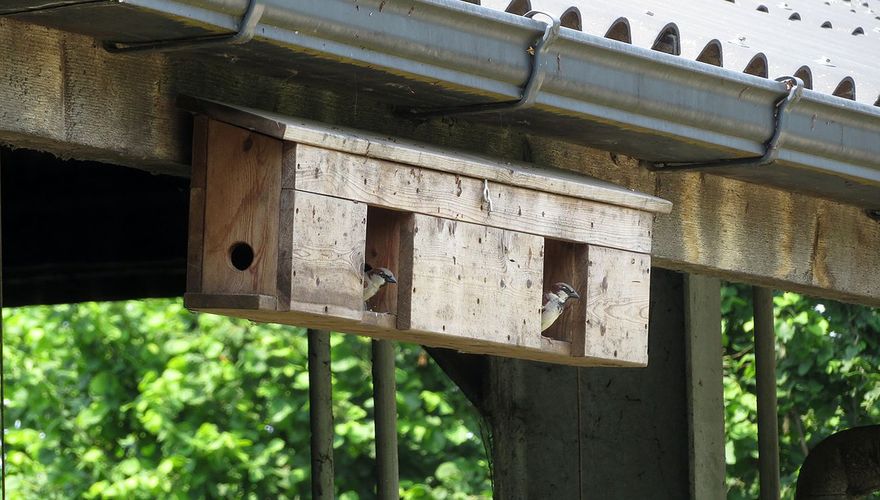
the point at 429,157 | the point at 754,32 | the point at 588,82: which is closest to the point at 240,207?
the point at 429,157

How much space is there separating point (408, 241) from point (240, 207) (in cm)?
33

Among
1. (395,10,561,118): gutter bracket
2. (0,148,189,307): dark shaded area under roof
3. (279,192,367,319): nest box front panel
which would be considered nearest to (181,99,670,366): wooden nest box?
(279,192,367,319): nest box front panel

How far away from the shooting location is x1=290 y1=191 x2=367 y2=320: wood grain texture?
2.96 metres

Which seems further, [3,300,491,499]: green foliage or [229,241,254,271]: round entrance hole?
[3,300,491,499]: green foliage

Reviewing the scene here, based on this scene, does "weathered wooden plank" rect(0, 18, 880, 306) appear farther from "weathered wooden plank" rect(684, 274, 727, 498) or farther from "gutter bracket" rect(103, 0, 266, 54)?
"weathered wooden plank" rect(684, 274, 727, 498)

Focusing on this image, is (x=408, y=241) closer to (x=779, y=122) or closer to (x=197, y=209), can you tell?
(x=197, y=209)

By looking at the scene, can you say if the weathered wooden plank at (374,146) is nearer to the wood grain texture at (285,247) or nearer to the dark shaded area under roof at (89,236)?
the wood grain texture at (285,247)

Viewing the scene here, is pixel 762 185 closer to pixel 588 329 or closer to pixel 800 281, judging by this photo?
pixel 800 281

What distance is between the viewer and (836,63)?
413cm

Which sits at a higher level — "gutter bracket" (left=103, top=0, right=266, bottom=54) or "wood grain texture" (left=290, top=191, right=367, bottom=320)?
"gutter bracket" (left=103, top=0, right=266, bottom=54)

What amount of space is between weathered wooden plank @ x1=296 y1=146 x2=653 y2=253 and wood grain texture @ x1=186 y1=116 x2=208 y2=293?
0.25 m

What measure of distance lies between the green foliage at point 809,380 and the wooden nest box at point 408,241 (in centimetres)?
636

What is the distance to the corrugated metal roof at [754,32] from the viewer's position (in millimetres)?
3346

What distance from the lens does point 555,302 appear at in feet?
11.3
